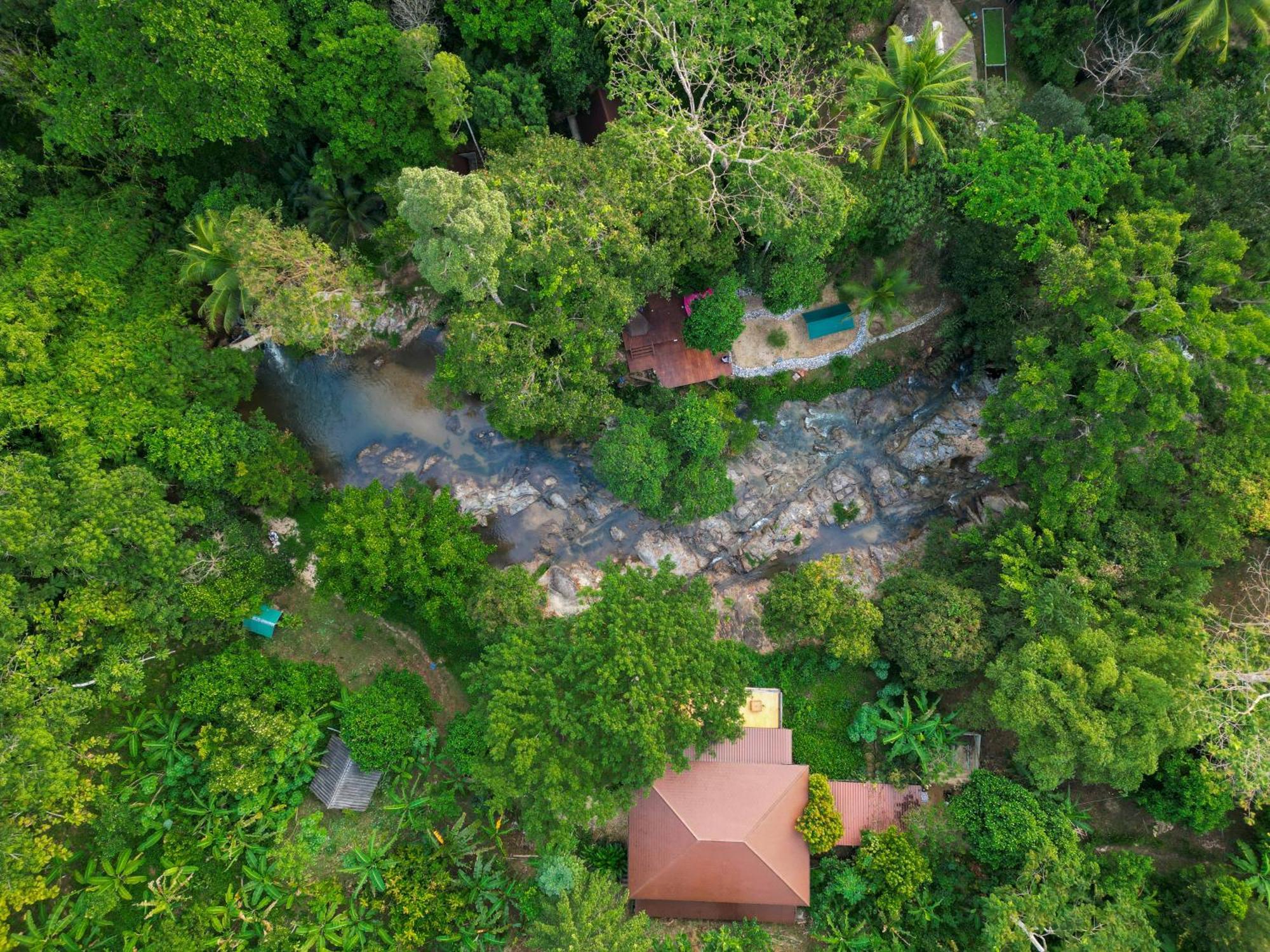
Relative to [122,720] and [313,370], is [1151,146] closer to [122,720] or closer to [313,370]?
[313,370]

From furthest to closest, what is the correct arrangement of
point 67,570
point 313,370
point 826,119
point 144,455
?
point 313,370
point 826,119
point 144,455
point 67,570

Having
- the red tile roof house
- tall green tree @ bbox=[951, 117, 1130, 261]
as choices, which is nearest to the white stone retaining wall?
tall green tree @ bbox=[951, 117, 1130, 261]

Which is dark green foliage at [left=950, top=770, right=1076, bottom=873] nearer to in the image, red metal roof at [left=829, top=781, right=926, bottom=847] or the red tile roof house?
red metal roof at [left=829, top=781, right=926, bottom=847]

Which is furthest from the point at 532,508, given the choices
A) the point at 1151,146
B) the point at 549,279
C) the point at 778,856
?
the point at 1151,146

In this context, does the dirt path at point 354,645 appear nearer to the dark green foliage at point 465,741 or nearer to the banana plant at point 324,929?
the dark green foliage at point 465,741

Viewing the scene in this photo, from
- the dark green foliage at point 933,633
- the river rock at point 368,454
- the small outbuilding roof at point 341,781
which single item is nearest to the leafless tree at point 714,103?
the dark green foliage at point 933,633

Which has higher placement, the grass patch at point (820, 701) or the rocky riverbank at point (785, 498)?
the rocky riverbank at point (785, 498)

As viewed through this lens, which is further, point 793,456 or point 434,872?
point 793,456
